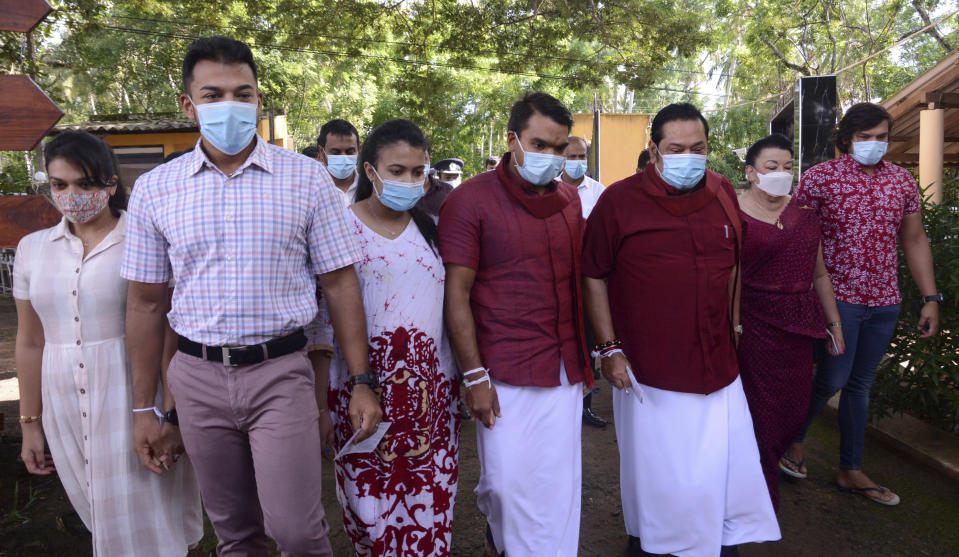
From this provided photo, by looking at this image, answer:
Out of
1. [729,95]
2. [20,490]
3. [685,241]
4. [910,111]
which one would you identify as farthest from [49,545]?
[729,95]

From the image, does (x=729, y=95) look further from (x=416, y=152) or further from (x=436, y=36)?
(x=416, y=152)

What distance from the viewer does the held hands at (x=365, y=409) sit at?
2.30m

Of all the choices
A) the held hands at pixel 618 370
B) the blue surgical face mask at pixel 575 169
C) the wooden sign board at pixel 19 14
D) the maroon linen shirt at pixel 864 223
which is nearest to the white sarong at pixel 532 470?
the held hands at pixel 618 370

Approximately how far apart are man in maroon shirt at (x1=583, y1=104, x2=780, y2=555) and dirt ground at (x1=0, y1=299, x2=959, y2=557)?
500 millimetres

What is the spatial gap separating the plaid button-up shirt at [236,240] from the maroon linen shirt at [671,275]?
1230mm

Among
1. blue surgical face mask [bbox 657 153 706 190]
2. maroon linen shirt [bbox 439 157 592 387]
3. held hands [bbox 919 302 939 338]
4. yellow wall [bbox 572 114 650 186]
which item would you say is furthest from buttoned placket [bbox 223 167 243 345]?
yellow wall [bbox 572 114 650 186]

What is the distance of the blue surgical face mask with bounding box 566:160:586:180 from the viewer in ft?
15.4

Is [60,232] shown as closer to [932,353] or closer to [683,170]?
[683,170]

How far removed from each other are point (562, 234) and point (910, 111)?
8.01 m

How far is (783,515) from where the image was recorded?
11.5ft

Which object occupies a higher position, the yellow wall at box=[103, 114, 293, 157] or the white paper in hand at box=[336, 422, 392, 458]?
the yellow wall at box=[103, 114, 293, 157]

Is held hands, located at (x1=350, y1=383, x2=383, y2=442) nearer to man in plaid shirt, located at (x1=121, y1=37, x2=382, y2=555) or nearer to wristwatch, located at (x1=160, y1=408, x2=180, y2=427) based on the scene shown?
man in plaid shirt, located at (x1=121, y1=37, x2=382, y2=555)

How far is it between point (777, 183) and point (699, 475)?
147 cm

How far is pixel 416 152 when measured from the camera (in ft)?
8.50
